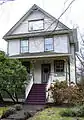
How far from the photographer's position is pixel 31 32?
2355cm

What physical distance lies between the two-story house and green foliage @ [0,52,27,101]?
7.44 feet

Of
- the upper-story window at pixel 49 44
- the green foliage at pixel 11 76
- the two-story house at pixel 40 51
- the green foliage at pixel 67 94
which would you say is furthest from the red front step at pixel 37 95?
the upper-story window at pixel 49 44

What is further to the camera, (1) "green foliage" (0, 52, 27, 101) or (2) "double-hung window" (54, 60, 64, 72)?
(2) "double-hung window" (54, 60, 64, 72)

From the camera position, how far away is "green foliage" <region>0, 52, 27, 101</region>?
17391mm

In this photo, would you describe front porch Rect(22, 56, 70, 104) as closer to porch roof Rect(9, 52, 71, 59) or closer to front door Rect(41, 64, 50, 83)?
front door Rect(41, 64, 50, 83)

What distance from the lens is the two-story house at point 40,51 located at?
21.7 m

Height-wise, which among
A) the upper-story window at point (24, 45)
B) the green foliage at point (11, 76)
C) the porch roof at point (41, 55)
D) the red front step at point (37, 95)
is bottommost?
the red front step at point (37, 95)

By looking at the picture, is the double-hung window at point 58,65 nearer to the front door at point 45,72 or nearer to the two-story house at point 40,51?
the two-story house at point 40,51

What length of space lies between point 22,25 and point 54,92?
1008cm

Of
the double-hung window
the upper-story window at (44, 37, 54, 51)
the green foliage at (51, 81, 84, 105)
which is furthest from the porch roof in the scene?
the green foliage at (51, 81, 84, 105)

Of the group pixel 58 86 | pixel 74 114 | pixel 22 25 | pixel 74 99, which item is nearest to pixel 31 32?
pixel 22 25

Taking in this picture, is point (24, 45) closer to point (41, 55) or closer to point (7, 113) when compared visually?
point (41, 55)

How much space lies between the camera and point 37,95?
19281mm

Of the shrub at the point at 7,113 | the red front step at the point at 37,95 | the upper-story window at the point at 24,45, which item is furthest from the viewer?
the upper-story window at the point at 24,45
